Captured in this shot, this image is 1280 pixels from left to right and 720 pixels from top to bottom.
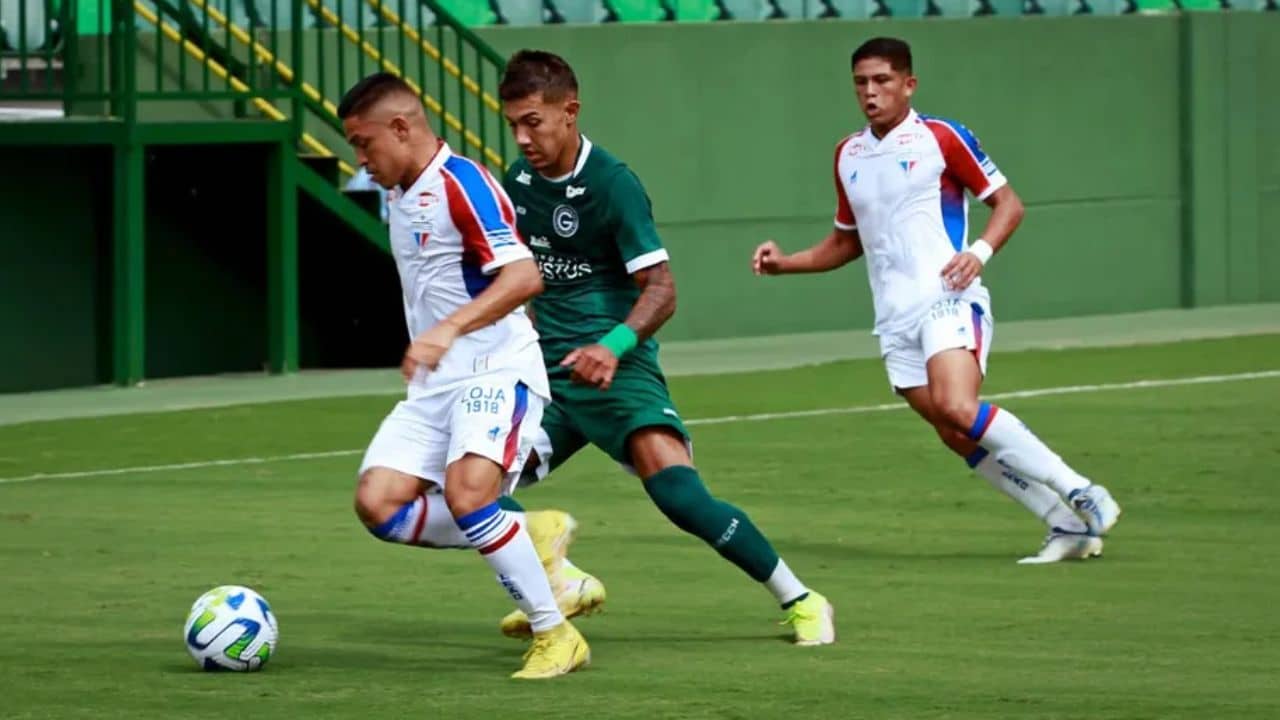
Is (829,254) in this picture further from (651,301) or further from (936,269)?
(651,301)

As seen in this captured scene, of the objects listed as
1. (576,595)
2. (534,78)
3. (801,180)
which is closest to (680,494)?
(576,595)

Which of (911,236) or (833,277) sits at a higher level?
(911,236)

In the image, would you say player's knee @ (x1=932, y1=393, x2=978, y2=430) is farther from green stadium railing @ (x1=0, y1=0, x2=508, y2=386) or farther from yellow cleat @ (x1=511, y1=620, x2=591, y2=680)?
green stadium railing @ (x1=0, y1=0, x2=508, y2=386)

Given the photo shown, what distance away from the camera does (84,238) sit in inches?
816

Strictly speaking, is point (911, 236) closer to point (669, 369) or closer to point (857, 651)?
point (857, 651)

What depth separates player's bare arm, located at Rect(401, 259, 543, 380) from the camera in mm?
8359

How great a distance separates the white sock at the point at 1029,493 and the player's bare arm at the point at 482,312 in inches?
135

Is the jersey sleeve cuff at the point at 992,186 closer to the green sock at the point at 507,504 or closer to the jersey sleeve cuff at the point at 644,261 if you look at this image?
the jersey sleeve cuff at the point at 644,261

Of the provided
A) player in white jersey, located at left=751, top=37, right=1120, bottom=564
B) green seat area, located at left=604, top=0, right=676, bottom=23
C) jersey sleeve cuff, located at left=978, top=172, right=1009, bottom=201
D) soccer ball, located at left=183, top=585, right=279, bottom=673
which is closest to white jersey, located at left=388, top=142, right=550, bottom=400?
soccer ball, located at left=183, top=585, right=279, bottom=673

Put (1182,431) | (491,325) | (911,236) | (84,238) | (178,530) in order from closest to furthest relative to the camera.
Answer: (491,325) < (911,236) < (178,530) < (1182,431) < (84,238)

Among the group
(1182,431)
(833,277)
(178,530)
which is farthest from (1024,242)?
(178,530)

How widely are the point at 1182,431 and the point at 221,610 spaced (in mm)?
8649

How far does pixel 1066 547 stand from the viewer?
1129 centimetres

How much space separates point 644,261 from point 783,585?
3.65 ft
